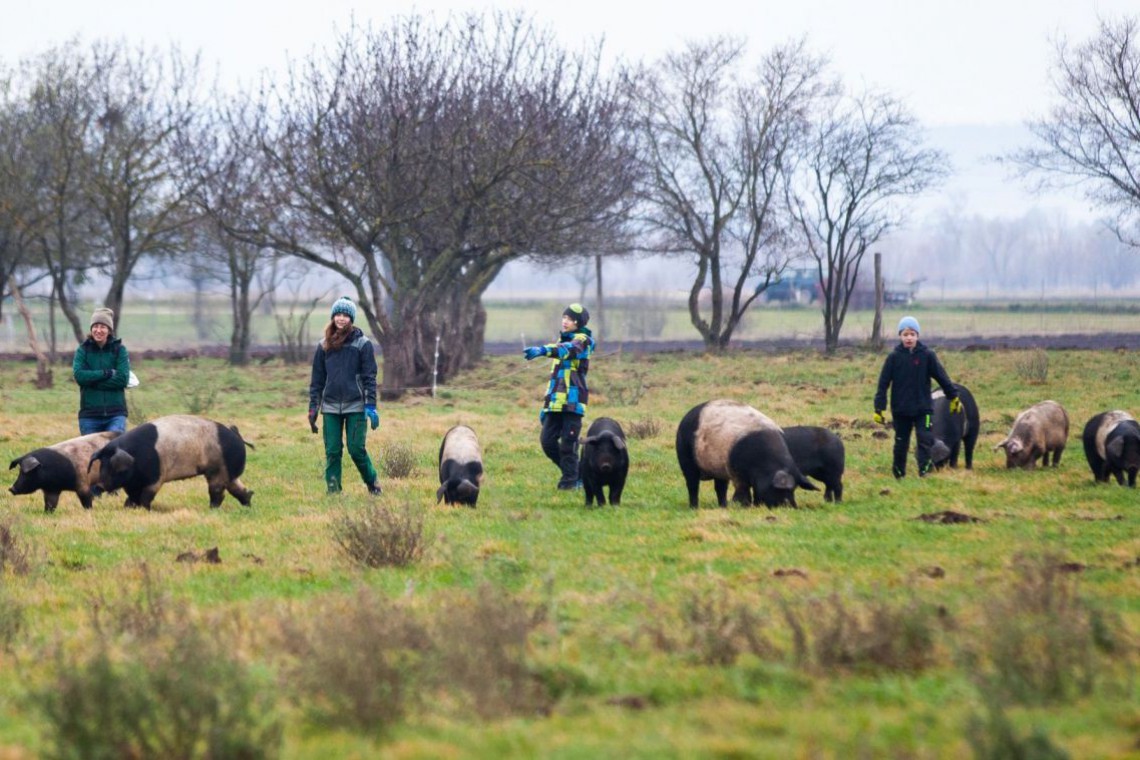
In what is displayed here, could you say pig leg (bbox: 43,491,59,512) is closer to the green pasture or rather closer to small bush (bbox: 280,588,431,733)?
small bush (bbox: 280,588,431,733)

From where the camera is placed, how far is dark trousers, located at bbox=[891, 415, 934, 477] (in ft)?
49.6

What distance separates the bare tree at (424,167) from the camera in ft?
92.8

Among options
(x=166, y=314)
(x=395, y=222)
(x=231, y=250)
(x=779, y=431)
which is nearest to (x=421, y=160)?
(x=395, y=222)

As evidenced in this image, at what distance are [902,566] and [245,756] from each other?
5369mm

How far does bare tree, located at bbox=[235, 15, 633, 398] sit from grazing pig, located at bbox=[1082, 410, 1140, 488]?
52.6 feet

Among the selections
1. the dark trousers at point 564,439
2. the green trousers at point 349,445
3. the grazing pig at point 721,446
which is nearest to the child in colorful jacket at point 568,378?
the dark trousers at point 564,439

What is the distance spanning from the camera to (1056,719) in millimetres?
5422

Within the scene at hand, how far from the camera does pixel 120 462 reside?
12.7 metres

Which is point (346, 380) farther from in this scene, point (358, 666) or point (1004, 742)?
point (1004, 742)

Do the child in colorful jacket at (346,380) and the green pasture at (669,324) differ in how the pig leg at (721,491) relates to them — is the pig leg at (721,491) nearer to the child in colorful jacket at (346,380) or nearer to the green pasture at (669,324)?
the child in colorful jacket at (346,380)

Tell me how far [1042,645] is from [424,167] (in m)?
23.7

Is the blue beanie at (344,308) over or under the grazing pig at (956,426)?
over

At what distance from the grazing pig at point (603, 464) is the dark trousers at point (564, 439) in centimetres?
68

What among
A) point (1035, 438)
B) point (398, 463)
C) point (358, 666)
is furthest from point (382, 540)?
point (1035, 438)
